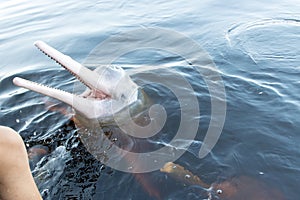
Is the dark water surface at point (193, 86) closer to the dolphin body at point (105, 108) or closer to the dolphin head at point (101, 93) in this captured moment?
the dolphin body at point (105, 108)

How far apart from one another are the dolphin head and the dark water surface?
17.2 inches

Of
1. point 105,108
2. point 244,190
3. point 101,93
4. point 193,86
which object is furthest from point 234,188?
point 193,86

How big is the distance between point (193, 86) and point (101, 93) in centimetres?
164

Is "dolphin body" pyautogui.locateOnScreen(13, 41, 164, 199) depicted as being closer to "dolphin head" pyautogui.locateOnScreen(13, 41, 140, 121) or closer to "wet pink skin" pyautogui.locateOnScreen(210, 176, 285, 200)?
"dolphin head" pyautogui.locateOnScreen(13, 41, 140, 121)

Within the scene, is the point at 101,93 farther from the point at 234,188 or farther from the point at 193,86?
the point at 234,188

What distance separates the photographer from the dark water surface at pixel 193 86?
3.87 m

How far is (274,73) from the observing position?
5828 mm

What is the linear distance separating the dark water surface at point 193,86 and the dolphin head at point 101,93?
1.43ft

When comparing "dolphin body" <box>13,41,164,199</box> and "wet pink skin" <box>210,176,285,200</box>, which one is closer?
"wet pink skin" <box>210,176,285,200</box>

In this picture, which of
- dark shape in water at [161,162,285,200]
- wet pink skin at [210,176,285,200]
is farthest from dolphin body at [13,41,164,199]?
wet pink skin at [210,176,285,200]

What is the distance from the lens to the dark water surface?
3.87 meters

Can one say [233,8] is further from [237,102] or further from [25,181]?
[25,181]

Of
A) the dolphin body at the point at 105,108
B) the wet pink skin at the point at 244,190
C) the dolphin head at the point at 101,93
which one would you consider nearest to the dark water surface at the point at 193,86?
the wet pink skin at the point at 244,190

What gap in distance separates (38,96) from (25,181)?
4.11 metres
